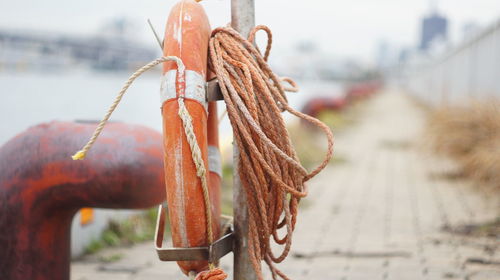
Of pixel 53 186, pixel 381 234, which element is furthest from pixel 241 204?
pixel 381 234

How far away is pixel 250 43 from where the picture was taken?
98.8 inches

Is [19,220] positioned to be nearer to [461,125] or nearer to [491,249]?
[491,249]

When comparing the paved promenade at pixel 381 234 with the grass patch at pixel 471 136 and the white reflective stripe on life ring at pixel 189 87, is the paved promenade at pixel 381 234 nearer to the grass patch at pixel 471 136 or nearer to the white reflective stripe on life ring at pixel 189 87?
the grass patch at pixel 471 136

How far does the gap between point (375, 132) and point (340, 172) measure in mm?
7976

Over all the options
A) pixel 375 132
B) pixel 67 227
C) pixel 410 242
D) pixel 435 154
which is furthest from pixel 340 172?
pixel 375 132

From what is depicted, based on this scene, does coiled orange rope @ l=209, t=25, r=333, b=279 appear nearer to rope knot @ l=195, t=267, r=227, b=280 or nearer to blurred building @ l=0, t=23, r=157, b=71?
rope knot @ l=195, t=267, r=227, b=280

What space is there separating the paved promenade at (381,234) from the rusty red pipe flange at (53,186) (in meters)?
0.82

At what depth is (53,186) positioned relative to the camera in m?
2.82

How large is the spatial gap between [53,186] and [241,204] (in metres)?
0.94

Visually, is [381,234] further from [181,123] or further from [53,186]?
[181,123]

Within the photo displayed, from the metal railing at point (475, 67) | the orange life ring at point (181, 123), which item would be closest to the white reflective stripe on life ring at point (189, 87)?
the orange life ring at point (181, 123)

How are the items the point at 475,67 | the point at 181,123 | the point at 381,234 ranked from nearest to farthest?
the point at 181,123
the point at 381,234
the point at 475,67

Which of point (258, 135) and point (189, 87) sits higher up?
point (189, 87)

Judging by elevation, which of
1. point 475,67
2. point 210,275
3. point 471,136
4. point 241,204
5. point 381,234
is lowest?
point 381,234
